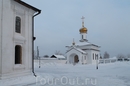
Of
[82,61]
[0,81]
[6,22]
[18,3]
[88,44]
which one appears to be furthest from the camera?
[88,44]

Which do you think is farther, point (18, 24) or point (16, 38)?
point (18, 24)

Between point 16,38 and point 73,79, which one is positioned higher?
point 16,38

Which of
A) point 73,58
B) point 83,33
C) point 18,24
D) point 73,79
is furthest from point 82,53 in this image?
point 18,24

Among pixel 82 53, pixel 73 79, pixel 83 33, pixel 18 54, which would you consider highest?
pixel 83 33

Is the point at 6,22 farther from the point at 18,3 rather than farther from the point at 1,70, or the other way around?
the point at 1,70

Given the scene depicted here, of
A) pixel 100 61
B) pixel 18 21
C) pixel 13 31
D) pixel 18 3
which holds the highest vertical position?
pixel 18 3

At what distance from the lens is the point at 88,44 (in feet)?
135

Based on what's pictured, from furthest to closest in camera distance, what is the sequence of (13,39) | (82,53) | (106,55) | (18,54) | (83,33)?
(106,55), (83,33), (82,53), (18,54), (13,39)

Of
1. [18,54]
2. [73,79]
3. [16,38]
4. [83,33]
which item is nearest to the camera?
[16,38]

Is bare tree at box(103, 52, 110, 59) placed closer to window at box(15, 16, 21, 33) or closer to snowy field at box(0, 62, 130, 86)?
snowy field at box(0, 62, 130, 86)

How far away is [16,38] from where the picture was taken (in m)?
13.2

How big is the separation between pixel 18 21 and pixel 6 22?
66.8 inches

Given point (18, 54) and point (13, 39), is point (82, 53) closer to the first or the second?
point (18, 54)

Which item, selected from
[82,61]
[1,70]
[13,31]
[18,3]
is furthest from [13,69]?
[82,61]
